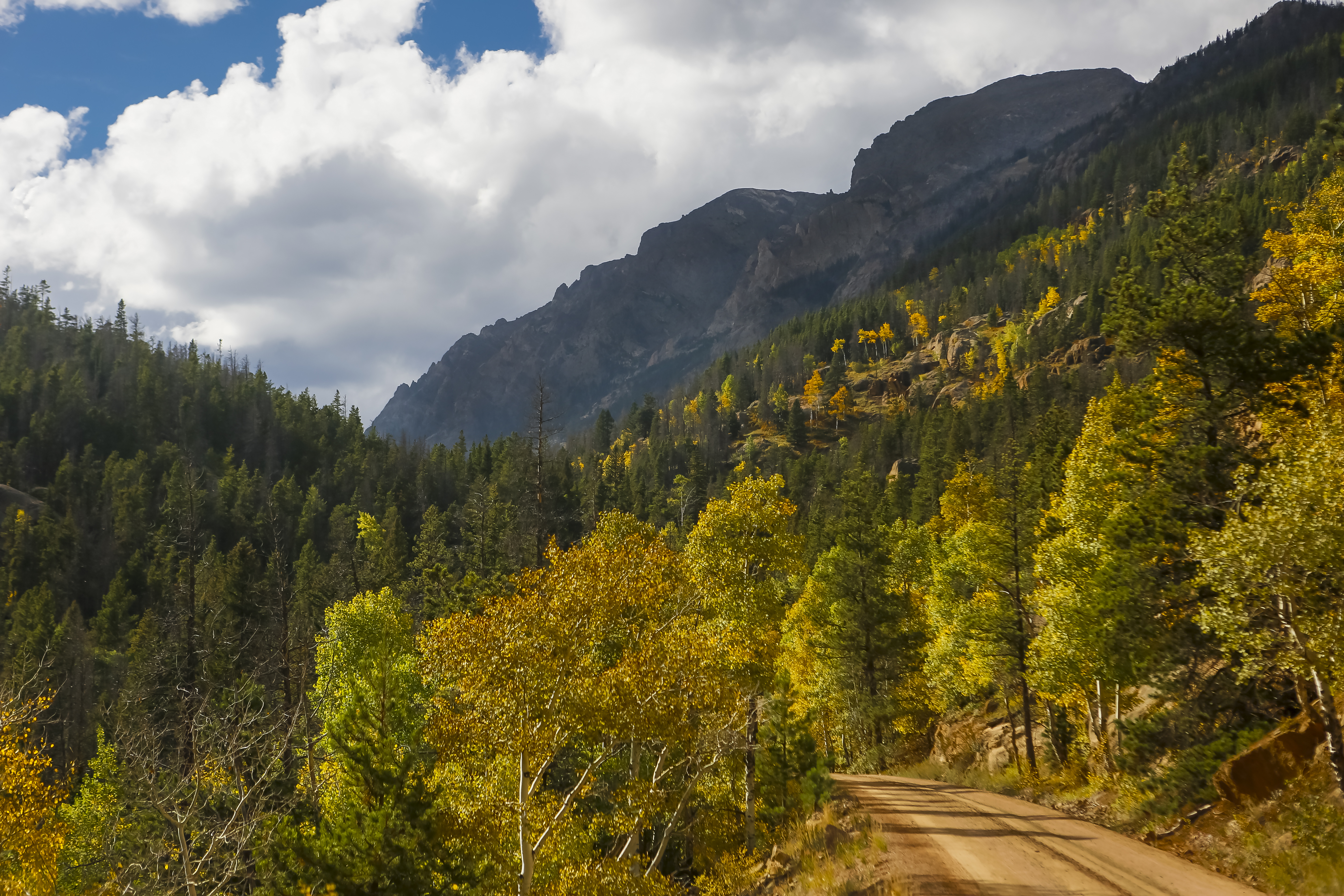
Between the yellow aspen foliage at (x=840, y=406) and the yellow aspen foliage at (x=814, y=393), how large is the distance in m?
4.90

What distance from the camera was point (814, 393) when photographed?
169375 millimetres

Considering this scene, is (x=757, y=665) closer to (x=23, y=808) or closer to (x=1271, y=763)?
(x=1271, y=763)

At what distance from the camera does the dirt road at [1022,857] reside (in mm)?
13984

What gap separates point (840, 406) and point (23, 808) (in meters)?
149

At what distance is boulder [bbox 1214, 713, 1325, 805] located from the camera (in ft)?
50.1

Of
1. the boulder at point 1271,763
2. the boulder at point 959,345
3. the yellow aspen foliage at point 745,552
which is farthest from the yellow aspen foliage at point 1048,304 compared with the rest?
the boulder at point 1271,763

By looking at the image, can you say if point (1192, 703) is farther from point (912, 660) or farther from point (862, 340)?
point (862, 340)

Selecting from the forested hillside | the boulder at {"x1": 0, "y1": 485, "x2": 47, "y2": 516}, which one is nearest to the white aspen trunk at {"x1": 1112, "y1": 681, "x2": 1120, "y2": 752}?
the forested hillside

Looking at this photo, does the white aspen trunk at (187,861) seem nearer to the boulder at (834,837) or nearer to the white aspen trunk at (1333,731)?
the boulder at (834,837)

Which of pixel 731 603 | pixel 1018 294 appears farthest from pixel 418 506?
pixel 1018 294

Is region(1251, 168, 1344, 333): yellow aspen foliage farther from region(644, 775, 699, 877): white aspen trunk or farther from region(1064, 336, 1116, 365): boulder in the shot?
region(1064, 336, 1116, 365): boulder

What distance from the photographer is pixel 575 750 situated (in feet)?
88.0

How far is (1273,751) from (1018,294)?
183 meters

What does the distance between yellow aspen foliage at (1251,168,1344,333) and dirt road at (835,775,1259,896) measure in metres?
17.8
